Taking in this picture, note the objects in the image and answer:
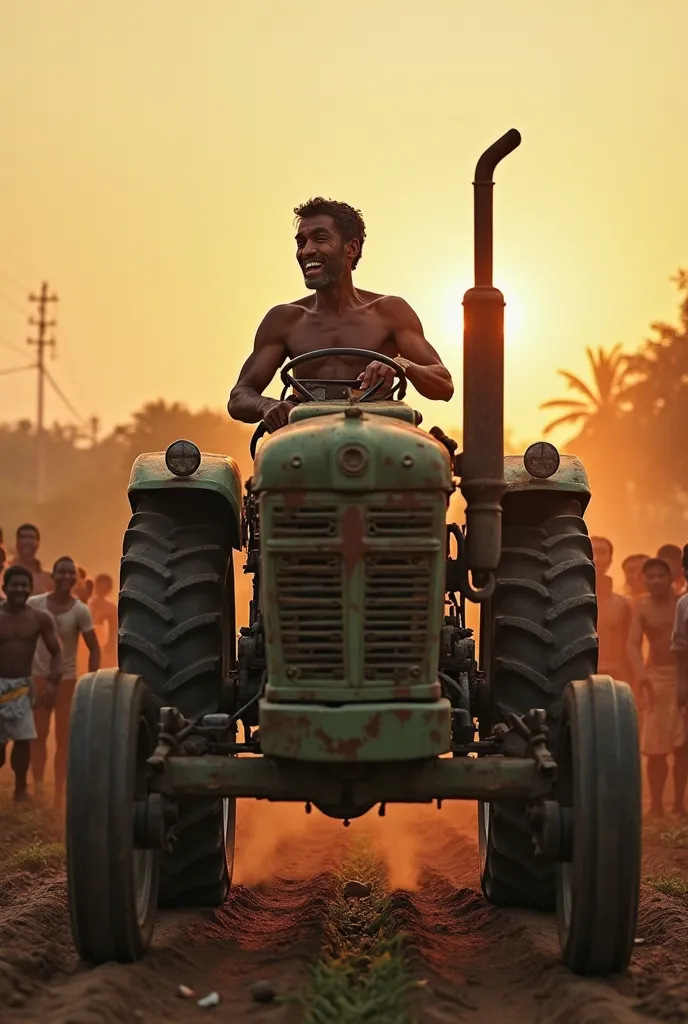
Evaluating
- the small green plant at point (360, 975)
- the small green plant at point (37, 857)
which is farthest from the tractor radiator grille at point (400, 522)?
the small green plant at point (37, 857)

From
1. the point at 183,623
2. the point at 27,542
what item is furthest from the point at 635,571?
the point at 183,623

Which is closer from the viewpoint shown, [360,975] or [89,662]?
[360,975]

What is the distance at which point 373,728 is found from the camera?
6.82 metres

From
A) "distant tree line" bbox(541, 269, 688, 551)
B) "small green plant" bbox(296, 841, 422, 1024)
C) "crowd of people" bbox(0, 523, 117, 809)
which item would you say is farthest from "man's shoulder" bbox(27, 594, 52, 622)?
"distant tree line" bbox(541, 269, 688, 551)

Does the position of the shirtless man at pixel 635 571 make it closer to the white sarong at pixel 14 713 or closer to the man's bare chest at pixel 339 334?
the white sarong at pixel 14 713

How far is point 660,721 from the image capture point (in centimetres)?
1513

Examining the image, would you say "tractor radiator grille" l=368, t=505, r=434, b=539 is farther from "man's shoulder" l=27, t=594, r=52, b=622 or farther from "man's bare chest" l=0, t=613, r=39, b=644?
"man's shoulder" l=27, t=594, r=52, b=622

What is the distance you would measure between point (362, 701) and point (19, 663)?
8.41 meters

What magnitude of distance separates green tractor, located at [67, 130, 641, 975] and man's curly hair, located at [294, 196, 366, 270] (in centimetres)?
137

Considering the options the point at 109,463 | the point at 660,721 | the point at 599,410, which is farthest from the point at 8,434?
the point at 660,721

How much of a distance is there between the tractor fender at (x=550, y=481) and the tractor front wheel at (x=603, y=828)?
55.7 inches

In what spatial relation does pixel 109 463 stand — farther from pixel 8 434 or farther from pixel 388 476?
pixel 388 476

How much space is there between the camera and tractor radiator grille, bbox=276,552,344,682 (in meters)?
6.92

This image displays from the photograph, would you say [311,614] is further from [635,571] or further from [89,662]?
[635,571]
